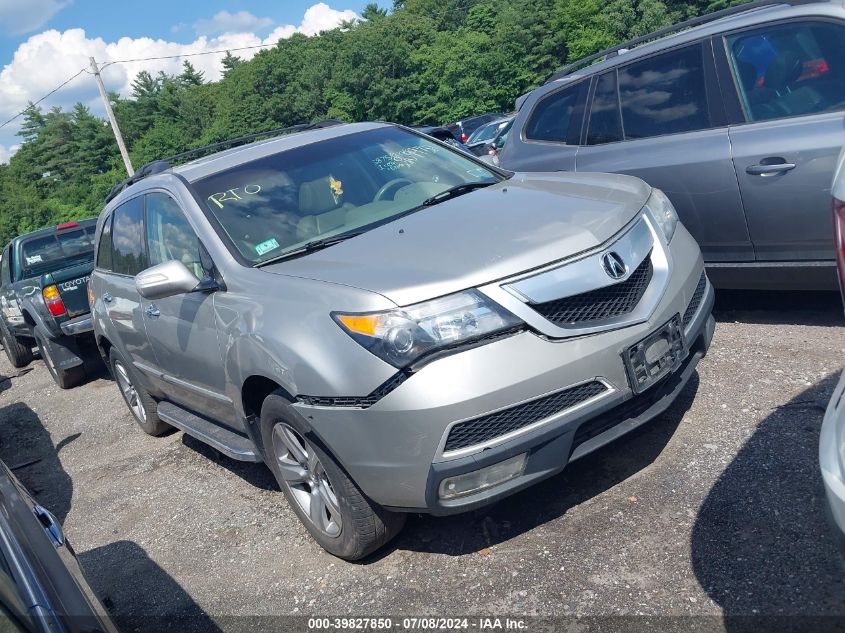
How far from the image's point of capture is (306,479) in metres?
3.55

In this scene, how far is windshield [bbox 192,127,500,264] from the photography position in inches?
152

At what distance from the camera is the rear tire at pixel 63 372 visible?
8.66 m

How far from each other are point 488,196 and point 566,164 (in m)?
1.98

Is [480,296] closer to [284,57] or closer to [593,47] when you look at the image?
[593,47]

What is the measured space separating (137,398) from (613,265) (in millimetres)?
4263

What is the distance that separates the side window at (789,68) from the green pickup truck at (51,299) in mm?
6537

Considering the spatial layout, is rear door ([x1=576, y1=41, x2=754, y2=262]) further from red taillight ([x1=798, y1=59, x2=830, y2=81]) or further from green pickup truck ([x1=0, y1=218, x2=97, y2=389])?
green pickup truck ([x1=0, y1=218, x2=97, y2=389])

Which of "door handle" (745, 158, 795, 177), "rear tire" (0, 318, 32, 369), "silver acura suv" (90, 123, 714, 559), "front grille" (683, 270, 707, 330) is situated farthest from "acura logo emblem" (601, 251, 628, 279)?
"rear tire" (0, 318, 32, 369)

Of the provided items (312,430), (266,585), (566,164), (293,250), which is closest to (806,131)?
(566,164)

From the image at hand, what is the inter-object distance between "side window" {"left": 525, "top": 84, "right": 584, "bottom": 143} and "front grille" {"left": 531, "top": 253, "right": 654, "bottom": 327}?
9.07 feet

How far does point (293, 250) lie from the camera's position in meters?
3.72

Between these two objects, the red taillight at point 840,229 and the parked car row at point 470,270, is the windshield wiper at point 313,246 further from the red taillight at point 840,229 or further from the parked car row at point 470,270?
the red taillight at point 840,229

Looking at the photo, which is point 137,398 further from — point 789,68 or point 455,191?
point 789,68

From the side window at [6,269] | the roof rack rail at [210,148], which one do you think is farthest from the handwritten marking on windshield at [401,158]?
the side window at [6,269]
